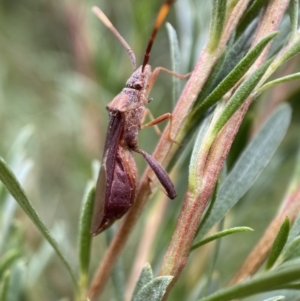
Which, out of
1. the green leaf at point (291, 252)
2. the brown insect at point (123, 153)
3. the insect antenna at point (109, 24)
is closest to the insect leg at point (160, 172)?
the brown insect at point (123, 153)

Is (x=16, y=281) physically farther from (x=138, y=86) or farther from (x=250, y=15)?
(x=250, y=15)

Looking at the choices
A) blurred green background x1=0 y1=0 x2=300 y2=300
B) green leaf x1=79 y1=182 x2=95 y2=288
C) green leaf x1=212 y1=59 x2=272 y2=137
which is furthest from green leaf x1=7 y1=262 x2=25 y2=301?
green leaf x1=212 y1=59 x2=272 y2=137

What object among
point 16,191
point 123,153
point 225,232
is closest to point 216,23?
point 225,232

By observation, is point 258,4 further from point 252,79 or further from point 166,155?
point 166,155

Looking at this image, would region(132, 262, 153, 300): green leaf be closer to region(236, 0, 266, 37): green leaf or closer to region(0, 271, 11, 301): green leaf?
region(0, 271, 11, 301): green leaf

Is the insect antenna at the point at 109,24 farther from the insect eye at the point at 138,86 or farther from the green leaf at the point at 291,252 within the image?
the green leaf at the point at 291,252

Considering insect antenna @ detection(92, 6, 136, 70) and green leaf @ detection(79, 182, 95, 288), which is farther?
insect antenna @ detection(92, 6, 136, 70)

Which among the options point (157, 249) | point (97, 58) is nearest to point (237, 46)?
point (157, 249)

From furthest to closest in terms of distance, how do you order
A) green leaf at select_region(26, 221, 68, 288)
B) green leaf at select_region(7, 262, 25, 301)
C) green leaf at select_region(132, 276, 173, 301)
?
1. green leaf at select_region(26, 221, 68, 288)
2. green leaf at select_region(7, 262, 25, 301)
3. green leaf at select_region(132, 276, 173, 301)
